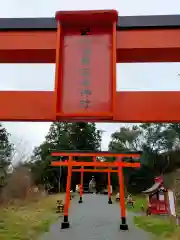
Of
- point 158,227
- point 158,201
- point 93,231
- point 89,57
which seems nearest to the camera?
point 89,57

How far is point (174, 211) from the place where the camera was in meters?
8.85

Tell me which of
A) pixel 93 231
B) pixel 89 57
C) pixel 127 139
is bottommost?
pixel 93 231

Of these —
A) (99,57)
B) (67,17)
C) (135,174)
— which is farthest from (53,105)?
(135,174)

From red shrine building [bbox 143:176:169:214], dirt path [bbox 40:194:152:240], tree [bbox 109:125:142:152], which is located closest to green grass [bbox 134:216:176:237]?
dirt path [bbox 40:194:152:240]

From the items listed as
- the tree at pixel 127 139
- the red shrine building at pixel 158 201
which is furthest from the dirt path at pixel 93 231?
the tree at pixel 127 139

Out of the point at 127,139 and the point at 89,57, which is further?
the point at 127,139

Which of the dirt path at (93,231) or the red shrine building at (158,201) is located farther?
the red shrine building at (158,201)

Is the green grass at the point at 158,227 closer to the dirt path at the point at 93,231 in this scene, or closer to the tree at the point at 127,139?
the dirt path at the point at 93,231

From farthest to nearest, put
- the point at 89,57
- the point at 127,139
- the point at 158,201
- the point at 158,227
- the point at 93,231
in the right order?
the point at 127,139 → the point at 158,201 → the point at 158,227 → the point at 93,231 → the point at 89,57

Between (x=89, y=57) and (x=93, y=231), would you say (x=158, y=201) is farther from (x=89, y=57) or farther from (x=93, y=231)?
(x=89, y=57)

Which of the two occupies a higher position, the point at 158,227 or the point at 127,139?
the point at 127,139

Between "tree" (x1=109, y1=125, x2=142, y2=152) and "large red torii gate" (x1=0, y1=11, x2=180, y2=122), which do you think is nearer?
"large red torii gate" (x1=0, y1=11, x2=180, y2=122)

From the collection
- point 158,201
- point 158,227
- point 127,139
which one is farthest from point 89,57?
point 127,139

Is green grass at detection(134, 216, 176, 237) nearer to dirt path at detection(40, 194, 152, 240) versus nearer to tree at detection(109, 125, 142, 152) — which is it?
dirt path at detection(40, 194, 152, 240)
